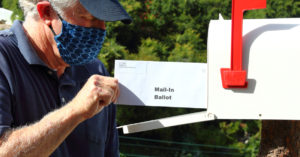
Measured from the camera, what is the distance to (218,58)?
5.16 ft

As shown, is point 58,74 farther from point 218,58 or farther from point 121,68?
point 218,58

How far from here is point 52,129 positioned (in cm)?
126

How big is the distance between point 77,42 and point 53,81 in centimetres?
20

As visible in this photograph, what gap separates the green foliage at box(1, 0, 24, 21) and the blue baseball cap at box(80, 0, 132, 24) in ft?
9.04

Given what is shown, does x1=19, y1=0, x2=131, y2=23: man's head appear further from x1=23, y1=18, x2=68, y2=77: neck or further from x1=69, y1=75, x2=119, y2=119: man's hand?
x1=69, y1=75, x2=119, y2=119: man's hand

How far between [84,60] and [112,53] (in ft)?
8.38

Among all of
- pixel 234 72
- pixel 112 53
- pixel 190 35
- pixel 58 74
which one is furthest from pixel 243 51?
pixel 190 35

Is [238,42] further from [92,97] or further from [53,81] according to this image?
[53,81]

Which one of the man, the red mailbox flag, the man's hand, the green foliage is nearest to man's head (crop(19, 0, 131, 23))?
the man

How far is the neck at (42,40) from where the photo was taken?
1.51 metres

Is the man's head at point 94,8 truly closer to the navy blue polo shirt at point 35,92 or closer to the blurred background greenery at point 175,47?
the navy blue polo shirt at point 35,92

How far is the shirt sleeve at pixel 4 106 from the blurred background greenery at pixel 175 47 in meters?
2.90

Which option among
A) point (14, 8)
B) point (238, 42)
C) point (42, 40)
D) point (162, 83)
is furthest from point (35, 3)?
point (14, 8)

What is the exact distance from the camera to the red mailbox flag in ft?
4.94
